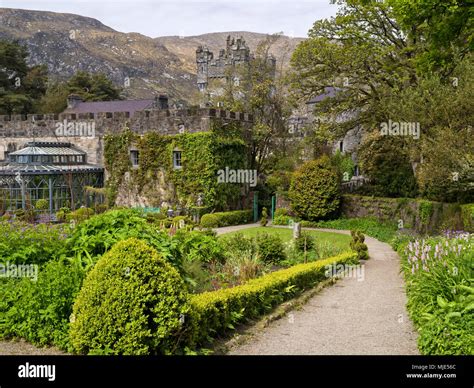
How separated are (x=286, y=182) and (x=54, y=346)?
77.6 feet

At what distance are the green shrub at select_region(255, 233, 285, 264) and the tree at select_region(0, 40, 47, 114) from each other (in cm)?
3929

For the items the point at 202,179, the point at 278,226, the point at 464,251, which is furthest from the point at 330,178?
the point at 464,251

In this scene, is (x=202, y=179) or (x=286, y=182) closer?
(x=202, y=179)

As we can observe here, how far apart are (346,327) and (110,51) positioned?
327 feet

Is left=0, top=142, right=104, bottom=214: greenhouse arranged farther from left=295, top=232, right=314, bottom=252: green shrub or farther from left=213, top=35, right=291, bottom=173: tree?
left=295, top=232, right=314, bottom=252: green shrub

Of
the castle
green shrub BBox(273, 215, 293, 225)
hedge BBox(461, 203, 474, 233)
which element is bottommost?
green shrub BBox(273, 215, 293, 225)

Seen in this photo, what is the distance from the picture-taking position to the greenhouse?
84.0 feet

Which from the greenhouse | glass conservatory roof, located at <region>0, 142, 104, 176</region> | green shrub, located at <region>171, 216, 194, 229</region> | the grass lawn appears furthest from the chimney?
the grass lawn

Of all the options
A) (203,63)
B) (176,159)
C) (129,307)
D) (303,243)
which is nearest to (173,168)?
(176,159)

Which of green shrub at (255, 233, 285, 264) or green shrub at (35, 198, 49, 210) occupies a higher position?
green shrub at (35, 198, 49, 210)

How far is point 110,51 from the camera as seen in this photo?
99.9m

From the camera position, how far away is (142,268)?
6.36 m

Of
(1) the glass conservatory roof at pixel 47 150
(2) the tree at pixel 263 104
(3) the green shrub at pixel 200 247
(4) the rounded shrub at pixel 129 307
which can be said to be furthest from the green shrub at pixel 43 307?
(2) the tree at pixel 263 104
